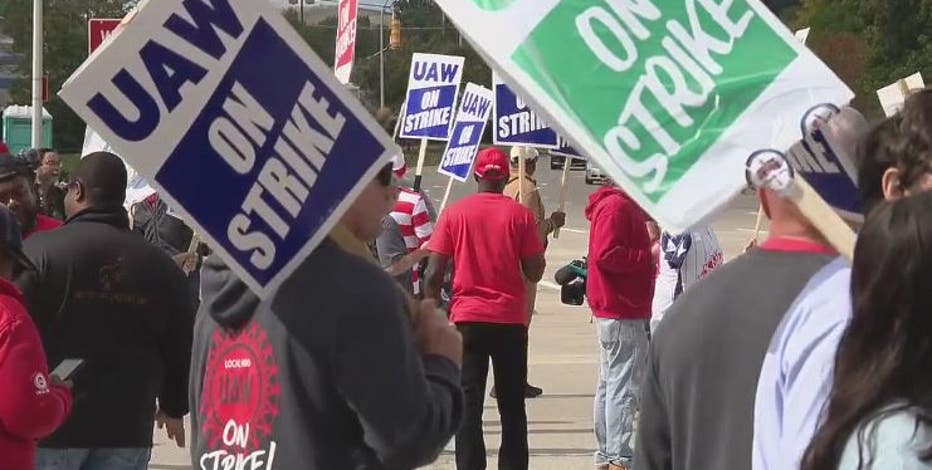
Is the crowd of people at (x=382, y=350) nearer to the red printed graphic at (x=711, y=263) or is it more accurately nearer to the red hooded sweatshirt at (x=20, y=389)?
the red hooded sweatshirt at (x=20, y=389)

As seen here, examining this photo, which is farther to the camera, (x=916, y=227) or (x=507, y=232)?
(x=507, y=232)

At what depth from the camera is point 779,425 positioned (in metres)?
2.81

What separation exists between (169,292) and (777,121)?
9.35ft

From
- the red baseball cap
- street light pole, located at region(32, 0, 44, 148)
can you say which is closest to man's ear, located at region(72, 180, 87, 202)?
the red baseball cap

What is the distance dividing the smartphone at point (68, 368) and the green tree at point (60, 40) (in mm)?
52020

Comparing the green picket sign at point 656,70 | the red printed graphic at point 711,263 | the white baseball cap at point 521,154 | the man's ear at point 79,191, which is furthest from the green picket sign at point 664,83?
the white baseball cap at point 521,154

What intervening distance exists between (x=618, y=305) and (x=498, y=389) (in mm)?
789

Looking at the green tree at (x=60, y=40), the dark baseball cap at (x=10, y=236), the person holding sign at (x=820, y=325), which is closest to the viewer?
the person holding sign at (x=820, y=325)

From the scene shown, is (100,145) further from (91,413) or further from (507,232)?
(91,413)

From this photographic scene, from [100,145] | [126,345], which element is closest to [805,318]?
[126,345]

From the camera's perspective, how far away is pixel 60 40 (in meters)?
61.3

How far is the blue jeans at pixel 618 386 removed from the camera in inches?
326

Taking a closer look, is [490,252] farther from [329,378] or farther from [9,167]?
[329,378]

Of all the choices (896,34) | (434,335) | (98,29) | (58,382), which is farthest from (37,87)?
(896,34)
